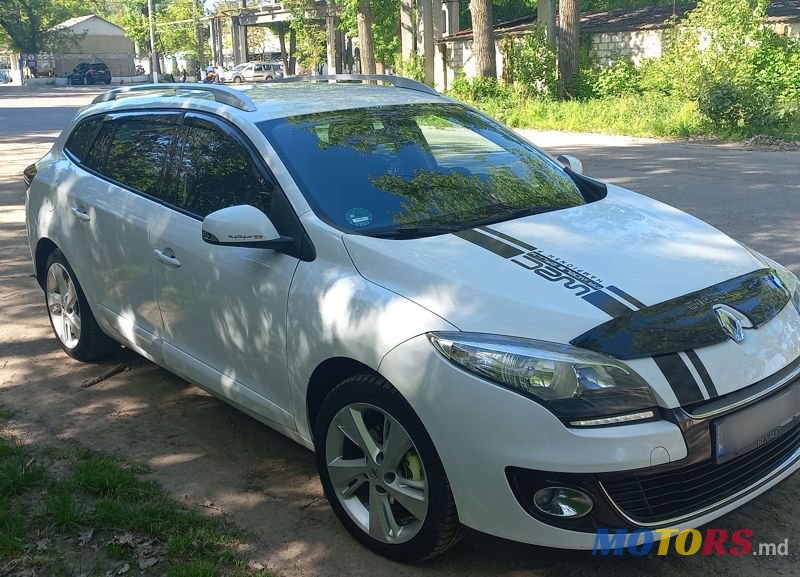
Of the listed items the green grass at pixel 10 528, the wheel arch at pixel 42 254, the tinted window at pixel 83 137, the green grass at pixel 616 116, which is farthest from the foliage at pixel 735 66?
the green grass at pixel 10 528

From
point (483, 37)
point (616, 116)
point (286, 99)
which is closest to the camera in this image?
point (286, 99)

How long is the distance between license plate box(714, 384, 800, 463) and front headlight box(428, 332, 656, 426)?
287 millimetres

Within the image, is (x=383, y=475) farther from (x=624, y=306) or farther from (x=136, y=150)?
(x=136, y=150)

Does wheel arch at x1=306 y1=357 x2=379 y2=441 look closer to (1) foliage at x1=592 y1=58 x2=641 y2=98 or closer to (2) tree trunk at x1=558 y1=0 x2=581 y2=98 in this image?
(1) foliage at x1=592 y1=58 x2=641 y2=98

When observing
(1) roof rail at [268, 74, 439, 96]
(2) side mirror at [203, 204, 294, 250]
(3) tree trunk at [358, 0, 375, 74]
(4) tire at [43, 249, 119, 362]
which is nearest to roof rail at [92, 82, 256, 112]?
(1) roof rail at [268, 74, 439, 96]

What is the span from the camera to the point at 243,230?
136 inches

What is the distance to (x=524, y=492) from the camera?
106 inches

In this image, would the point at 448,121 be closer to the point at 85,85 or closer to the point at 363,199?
the point at 363,199

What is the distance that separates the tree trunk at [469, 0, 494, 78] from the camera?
25859 mm

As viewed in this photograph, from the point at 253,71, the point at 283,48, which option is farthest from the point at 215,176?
the point at 283,48

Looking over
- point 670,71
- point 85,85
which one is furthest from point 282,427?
point 85,85

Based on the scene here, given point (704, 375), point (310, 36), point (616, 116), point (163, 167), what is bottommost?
point (704, 375)

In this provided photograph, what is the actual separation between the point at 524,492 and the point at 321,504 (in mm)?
1261

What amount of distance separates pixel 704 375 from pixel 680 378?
0.30 ft
